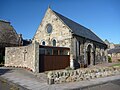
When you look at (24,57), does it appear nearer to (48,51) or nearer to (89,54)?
(48,51)

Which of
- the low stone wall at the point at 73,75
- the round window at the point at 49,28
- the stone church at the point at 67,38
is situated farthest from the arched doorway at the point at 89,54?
the low stone wall at the point at 73,75

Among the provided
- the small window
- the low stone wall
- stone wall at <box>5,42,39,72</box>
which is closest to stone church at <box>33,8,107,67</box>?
the small window

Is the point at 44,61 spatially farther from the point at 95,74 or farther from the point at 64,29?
the point at 64,29

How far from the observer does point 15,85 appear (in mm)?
9922

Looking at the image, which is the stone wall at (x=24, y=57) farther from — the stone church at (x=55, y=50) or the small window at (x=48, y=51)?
the small window at (x=48, y=51)

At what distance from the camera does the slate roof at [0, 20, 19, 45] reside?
28798 millimetres

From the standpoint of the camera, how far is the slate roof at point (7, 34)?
28.8 meters

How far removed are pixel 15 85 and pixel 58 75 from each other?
313 centimetres

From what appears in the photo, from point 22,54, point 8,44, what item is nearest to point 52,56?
point 22,54

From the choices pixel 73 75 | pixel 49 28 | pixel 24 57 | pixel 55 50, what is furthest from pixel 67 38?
pixel 73 75

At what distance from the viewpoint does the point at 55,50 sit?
19.2 m

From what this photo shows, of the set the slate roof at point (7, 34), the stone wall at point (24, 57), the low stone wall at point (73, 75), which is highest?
the slate roof at point (7, 34)

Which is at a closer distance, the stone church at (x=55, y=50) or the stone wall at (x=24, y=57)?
the stone wall at (x=24, y=57)

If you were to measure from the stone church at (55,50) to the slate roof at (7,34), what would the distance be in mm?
5251
